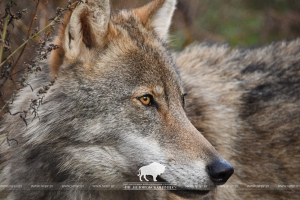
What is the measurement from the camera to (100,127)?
313 cm

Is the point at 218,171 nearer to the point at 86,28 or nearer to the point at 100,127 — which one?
the point at 100,127

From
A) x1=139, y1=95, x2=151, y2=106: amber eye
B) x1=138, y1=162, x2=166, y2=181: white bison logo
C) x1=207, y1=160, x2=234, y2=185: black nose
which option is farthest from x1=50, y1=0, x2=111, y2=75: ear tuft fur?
x1=207, y1=160, x2=234, y2=185: black nose

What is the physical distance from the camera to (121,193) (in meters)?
3.48

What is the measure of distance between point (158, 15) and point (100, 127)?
1718 mm

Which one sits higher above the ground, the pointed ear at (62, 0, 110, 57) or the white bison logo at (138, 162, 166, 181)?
the pointed ear at (62, 0, 110, 57)

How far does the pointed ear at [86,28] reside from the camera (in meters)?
3.13

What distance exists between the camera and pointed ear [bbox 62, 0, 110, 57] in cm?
313

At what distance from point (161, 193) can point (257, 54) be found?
2.76m

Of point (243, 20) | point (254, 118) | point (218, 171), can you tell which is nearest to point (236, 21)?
point (243, 20)

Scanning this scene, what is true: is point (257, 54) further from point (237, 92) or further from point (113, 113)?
point (113, 113)

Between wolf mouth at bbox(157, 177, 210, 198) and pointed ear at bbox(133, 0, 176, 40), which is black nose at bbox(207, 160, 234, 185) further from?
pointed ear at bbox(133, 0, 176, 40)

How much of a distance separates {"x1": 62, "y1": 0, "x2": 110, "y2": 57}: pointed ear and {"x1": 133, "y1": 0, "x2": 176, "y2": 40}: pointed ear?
0.82m

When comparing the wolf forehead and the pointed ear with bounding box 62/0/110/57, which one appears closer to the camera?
the pointed ear with bounding box 62/0/110/57

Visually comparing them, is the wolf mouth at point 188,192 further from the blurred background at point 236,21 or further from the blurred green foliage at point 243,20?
the blurred green foliage at point 243,20
